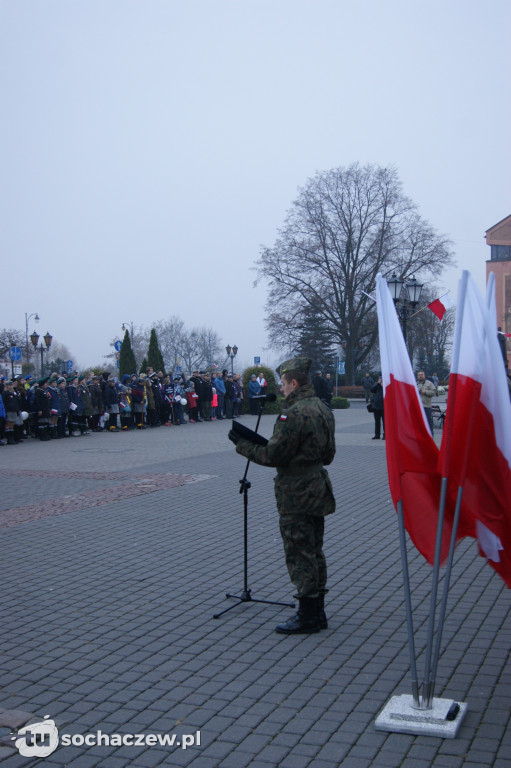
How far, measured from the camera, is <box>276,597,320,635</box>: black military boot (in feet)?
18.3

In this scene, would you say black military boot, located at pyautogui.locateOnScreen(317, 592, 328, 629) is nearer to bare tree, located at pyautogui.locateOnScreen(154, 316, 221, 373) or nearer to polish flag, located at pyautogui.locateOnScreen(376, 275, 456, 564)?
polish flag, located at pyautogui.locateOnScreen(376, 275, 456, 564)

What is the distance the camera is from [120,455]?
18.0m

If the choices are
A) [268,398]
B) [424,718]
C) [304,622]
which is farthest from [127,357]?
[424,718]

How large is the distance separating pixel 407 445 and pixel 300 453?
1.35m

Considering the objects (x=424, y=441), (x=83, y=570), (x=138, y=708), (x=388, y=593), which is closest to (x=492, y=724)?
(x=424, y=441)

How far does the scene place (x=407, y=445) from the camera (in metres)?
4.22

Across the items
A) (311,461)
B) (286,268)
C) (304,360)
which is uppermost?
(286,268)

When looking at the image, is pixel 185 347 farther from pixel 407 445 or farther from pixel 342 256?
pixel 407 445

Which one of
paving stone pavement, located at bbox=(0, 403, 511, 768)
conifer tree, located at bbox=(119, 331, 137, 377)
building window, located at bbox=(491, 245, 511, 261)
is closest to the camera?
paving stone pavement, located at bbox=(0, 403, 511, 768)

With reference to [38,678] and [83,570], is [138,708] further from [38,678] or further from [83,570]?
[83,570]

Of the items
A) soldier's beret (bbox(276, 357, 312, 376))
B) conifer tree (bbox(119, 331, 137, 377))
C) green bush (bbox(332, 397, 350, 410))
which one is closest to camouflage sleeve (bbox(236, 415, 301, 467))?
soldier's beret (bbox(276, 357, 312, 376))

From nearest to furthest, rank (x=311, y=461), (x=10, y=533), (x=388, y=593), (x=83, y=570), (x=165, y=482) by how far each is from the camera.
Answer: (x=311, y=461)
(x=388, y=593)
(x=83, y=570)
(x=10, y=533)
(x=165, y=482)

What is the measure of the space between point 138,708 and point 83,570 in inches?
127

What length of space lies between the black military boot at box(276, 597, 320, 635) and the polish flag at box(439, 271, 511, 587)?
5.94 ft
